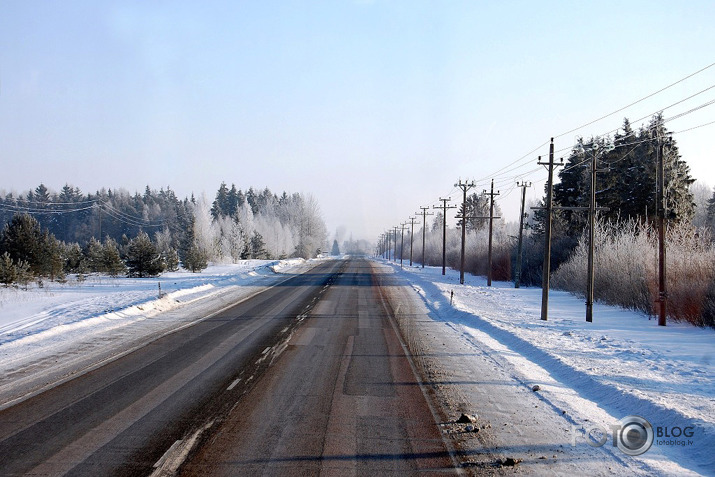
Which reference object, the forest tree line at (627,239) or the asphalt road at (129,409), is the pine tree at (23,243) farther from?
the forest tree line at (627,239)

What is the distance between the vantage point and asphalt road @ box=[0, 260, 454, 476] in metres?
5.32

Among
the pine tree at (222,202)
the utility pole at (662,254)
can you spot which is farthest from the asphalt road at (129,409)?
the pine tree at (222,202)

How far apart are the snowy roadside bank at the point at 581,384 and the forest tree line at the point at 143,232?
2882cm

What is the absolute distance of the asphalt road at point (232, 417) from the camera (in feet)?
17.5

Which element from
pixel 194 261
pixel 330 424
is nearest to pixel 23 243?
pixel 194 261

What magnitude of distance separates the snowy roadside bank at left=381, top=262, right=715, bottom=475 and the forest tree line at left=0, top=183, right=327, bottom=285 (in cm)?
2882

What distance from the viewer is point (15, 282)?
2997 cm

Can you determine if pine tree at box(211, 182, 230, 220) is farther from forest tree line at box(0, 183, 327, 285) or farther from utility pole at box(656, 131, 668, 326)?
utility pole at box(656, 131, 668, 326)

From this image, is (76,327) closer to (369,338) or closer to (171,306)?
(171,306)

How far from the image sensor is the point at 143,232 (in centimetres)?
5497

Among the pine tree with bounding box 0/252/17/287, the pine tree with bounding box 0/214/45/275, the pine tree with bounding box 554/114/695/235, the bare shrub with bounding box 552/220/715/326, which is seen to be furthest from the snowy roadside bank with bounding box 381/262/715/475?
the pine tree with bounding box 0/214/45/275

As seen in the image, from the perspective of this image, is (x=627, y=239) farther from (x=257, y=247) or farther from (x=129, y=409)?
(x=257, y=247)

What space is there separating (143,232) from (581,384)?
53.5 meters

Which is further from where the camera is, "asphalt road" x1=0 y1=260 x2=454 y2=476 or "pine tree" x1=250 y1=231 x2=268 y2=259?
"pine tree" x1=250 y1=231 x2=268 y2=259
